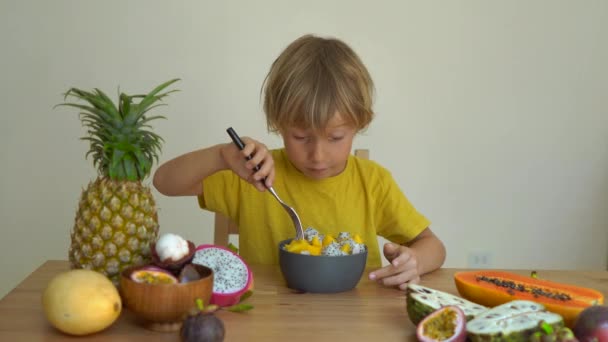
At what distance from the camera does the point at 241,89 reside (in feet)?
6.68

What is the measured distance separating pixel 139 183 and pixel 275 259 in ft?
1.74

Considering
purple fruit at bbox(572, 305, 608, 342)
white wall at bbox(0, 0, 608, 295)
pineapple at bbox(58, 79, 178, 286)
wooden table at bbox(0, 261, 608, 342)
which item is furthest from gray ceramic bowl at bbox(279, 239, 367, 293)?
white wall at bbox(0, 0, 608, 295)

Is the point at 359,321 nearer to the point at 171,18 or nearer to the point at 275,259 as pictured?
the point at 275,259

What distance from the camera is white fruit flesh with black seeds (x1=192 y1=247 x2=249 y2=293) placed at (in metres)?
0.85

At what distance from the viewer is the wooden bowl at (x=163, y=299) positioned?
716mm

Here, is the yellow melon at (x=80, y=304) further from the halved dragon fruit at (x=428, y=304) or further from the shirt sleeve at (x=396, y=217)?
the shirt sleeve at (x=396, y=217)

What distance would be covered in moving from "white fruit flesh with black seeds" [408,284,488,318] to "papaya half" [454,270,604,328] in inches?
1.4

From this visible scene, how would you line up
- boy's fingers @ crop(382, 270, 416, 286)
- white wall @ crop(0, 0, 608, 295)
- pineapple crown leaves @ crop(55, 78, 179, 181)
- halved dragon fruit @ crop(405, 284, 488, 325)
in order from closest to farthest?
halved dragon fruit @ crop(405, 284, 488, 325)
pineapple crown leaves @ crop(55, 78, 179, 181)
boy's fingers @ crop(382, 270, 416, 286)
white wall @ crop(0, 0, 608, 295)

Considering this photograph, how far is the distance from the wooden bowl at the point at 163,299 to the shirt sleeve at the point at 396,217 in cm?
69

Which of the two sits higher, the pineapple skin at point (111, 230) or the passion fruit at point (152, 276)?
the pineapple skin at point (111, 230)

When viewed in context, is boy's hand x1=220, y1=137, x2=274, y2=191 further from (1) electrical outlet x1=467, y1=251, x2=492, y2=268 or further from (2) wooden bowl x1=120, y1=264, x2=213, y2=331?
(1) electrical outlet x1=467, y1=251, x2=492, y2=268

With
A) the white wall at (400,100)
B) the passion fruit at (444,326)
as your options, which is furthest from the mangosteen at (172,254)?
the white wall at (400,100)

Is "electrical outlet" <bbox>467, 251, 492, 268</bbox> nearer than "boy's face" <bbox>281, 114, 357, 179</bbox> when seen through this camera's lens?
No

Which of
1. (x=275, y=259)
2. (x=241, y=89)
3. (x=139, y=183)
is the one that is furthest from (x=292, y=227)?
(x=241, y=89)
